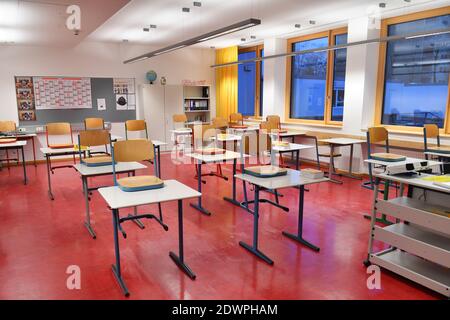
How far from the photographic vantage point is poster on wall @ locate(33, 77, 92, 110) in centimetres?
793

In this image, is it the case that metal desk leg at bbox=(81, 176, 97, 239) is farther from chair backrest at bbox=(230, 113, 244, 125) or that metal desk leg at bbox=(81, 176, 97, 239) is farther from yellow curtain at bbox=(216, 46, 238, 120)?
yellow curtain at bbox=(216, 46, 238, 120)

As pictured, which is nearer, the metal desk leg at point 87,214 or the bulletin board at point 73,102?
the metal desk leg at point 87,214

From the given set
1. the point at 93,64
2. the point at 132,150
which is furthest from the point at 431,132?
the point at 93,64

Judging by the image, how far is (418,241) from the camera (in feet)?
9.05

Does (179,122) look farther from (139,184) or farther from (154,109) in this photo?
(139,184)

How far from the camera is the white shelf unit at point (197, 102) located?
32.4 ft

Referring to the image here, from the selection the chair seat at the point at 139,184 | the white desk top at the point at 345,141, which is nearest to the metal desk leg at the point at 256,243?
the chair seat at the point at 139,184

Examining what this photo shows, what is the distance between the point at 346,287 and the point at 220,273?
1.05m

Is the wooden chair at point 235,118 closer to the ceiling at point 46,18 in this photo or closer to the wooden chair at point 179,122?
the wooden chair at point 179,122

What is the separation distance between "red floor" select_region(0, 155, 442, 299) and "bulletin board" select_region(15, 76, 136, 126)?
10.9 ft

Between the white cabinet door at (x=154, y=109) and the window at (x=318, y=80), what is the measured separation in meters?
3.41

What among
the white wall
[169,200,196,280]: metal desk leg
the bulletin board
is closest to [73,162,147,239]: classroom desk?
[169,200,196,280]: metal desk leg

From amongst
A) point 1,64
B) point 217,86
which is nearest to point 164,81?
point 217,86
